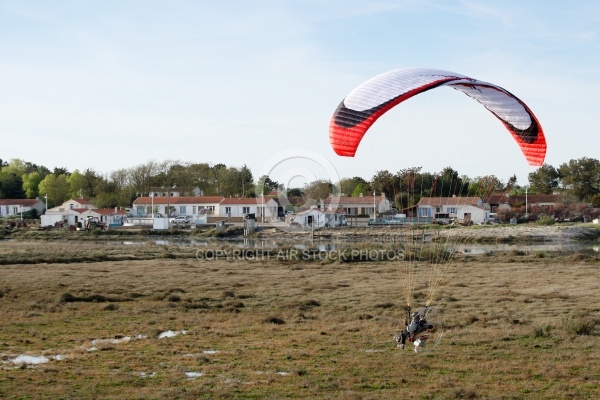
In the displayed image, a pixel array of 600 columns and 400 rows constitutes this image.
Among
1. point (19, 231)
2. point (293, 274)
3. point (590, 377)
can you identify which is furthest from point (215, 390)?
point (19, 231)

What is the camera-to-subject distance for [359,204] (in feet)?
319

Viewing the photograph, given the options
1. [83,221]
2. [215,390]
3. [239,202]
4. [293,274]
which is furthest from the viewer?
[239,202]

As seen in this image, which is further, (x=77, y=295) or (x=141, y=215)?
(x=141, y=215)

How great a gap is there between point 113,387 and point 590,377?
10.1m

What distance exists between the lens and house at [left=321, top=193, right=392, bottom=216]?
9574 cm

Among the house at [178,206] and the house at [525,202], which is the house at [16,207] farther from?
the house at [525,202]

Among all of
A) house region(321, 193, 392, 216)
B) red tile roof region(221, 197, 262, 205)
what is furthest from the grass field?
house region(321, 193, 392, 216)

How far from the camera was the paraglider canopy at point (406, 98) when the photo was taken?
17.7 m

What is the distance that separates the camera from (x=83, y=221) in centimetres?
8744

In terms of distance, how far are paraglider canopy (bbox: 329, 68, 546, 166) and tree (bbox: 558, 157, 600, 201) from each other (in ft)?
297

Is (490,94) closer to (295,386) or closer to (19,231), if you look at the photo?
(295,386)

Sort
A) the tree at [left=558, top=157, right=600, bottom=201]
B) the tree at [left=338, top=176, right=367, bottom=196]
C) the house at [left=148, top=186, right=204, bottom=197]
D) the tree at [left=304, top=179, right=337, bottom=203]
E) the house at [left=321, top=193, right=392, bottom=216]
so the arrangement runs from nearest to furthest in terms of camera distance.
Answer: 1. the tree at [left=304, top=179, right=337, bottom=203]
2. the house at [left=321, top=193, right=392, bottom=216]
3. the tree at [left=558, top=157, right=600, bottom=201]
4. the house at [left=148, top=186, right=204, bottom=197]
5. the tree at [left=338, top=176, right=367, bottom=196]

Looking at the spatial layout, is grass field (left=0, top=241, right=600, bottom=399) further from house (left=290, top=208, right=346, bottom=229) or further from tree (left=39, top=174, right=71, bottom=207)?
tree (left=39, top=174, right=71, bottom=207)

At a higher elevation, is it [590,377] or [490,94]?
[490,94]
